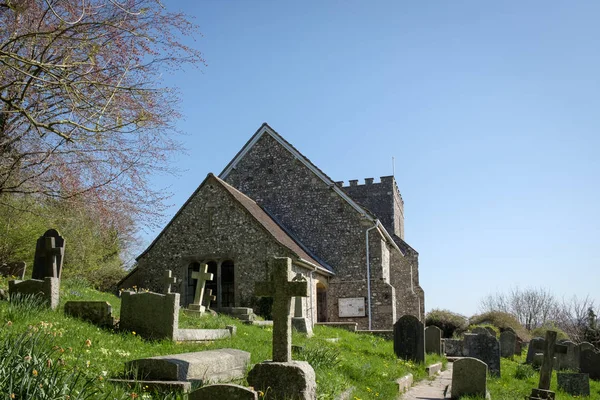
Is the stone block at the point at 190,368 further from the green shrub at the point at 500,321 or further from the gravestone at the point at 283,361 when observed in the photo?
the green shrub at the point at 500,321

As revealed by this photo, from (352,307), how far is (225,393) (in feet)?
62.4

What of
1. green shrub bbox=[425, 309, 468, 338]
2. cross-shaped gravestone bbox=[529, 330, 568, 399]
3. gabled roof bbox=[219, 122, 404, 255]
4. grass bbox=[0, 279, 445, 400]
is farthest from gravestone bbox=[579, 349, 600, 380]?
green shrub bbox=[425, 309, 468, 338]

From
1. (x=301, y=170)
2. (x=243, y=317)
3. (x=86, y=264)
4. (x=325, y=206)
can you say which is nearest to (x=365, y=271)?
(x=325, y=206)

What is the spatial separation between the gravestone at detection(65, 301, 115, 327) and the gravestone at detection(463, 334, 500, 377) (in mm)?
9483

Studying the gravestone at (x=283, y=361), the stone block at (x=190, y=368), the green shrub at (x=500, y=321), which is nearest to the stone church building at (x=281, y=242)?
the green shrub at (x=500, y=321)

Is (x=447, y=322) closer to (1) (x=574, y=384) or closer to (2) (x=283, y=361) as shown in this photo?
(1) (x=574, y=384)

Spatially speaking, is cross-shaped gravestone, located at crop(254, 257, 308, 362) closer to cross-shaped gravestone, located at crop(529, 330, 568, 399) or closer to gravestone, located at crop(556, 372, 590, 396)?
cross-shaped gravestone, located at crop(529, 330, 568, 399)

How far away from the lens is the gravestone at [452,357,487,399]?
32.6ft

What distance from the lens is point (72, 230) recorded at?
1864cm

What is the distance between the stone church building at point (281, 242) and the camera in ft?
66.1

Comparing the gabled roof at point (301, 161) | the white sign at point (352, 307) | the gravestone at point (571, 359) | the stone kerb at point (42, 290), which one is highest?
the gabled roof at point (301, 161)

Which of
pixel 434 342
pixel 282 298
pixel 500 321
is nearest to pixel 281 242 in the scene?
pixel 434 342

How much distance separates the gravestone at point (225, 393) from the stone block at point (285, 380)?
4.32 feet

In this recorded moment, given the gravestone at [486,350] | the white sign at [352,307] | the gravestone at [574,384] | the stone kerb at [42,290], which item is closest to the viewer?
the stone kerb at [42,290]
